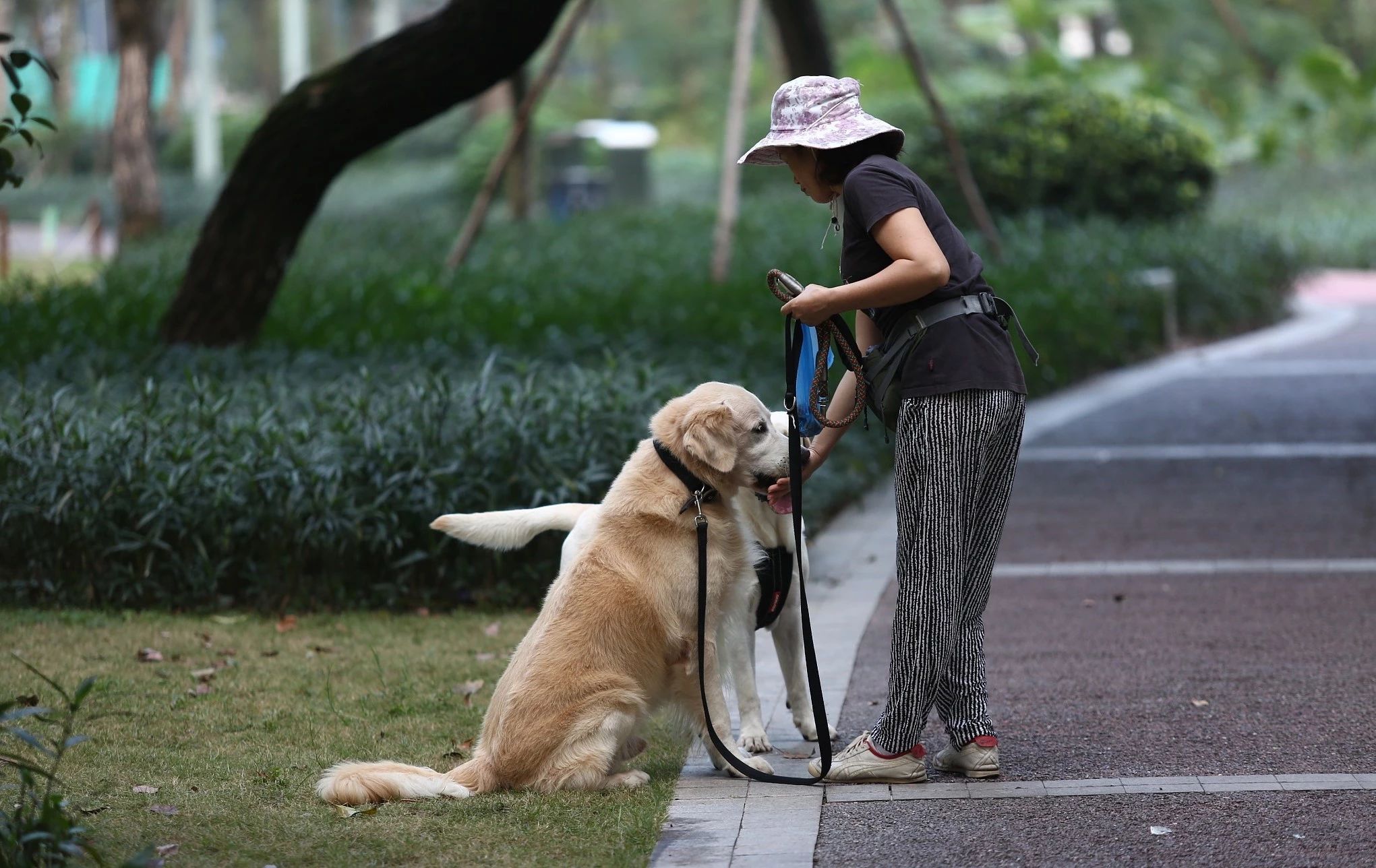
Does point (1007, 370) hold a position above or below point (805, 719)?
above

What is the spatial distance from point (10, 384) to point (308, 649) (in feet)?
10.0

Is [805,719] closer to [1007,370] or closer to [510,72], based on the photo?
[1007,370]

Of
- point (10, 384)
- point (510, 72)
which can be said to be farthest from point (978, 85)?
point (10, 384)

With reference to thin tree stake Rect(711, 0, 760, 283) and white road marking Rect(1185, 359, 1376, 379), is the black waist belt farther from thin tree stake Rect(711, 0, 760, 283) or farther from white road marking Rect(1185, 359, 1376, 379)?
white road marking Rect(1185, 359, 1376, 379)

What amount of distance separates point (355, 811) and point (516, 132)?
34.4ft

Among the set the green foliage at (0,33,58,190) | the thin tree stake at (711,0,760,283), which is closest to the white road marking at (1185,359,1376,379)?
the thin tree stake at (711,0,760,283)

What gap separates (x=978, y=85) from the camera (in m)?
31.9

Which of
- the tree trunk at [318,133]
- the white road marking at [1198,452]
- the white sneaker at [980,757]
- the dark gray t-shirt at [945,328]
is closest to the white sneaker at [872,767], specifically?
the white sneaker at [980,757]

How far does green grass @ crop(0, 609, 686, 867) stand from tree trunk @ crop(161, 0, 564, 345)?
3.63 m

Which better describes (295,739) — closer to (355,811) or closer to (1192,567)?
(355,811)

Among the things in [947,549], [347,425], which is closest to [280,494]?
[347,425]

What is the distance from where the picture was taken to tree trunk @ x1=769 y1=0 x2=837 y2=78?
15.5 m

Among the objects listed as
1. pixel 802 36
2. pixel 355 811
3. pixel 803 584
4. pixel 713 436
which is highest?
pixel 802 36

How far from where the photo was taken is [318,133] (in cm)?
977
